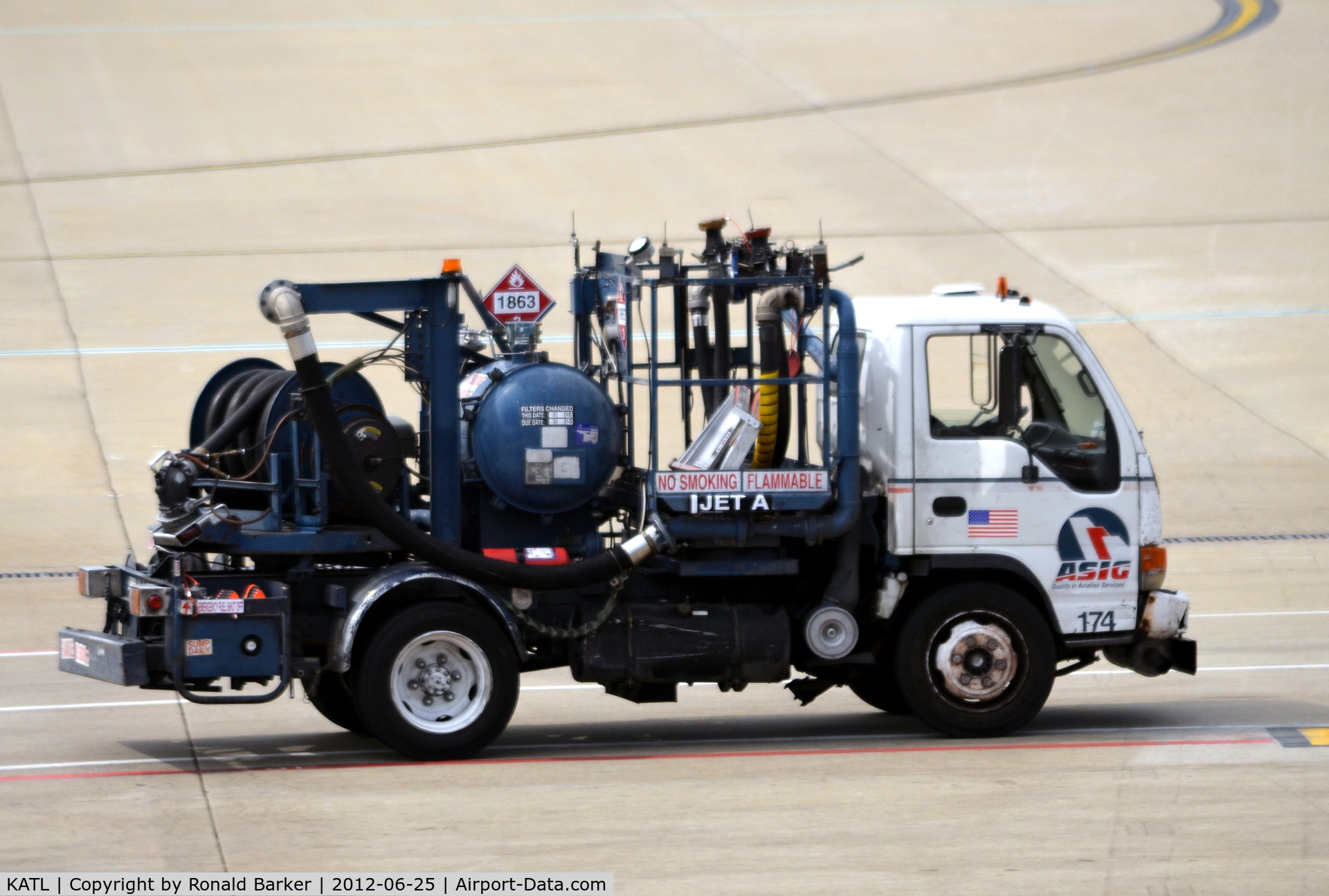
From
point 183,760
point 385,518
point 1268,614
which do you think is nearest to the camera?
point 385,518

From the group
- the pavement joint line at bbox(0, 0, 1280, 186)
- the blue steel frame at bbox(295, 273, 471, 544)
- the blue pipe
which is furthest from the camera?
the pavement joint line at bbox(0, 0, 1280, 186)

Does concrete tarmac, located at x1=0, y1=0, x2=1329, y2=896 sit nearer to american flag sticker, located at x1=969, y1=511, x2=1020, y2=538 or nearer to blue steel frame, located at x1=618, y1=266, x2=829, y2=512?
american flag sticker, located at x1=969, y1=511, x2=1020, y2=538

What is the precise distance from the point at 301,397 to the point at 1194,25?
36.7 m

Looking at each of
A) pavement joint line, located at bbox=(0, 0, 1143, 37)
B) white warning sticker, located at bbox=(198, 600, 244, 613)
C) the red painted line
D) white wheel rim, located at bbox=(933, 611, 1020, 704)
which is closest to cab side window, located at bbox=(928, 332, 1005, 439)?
white wheel rim, located at bbox=(933, 611, 1020, 704)

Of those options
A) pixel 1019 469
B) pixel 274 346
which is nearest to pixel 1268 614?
pixel 1019 469

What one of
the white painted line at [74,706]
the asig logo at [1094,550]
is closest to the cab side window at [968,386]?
the asig logo at [1094,550]

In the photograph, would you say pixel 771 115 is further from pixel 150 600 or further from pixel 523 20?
pixel 150 600

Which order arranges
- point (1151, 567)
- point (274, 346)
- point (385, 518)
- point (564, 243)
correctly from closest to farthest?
1. point (385, 518)
2. point (1151, 567)
3. point (274, 346)
4. point (564, 243)

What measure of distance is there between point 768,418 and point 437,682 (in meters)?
2.37

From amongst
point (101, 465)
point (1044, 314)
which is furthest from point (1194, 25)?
point (1044, 314)

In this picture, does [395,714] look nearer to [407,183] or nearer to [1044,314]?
[1044,314]

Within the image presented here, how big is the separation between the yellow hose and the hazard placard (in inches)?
53.1

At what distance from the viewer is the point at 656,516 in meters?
10.0

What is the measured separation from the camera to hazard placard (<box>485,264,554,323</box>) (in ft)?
34.2
